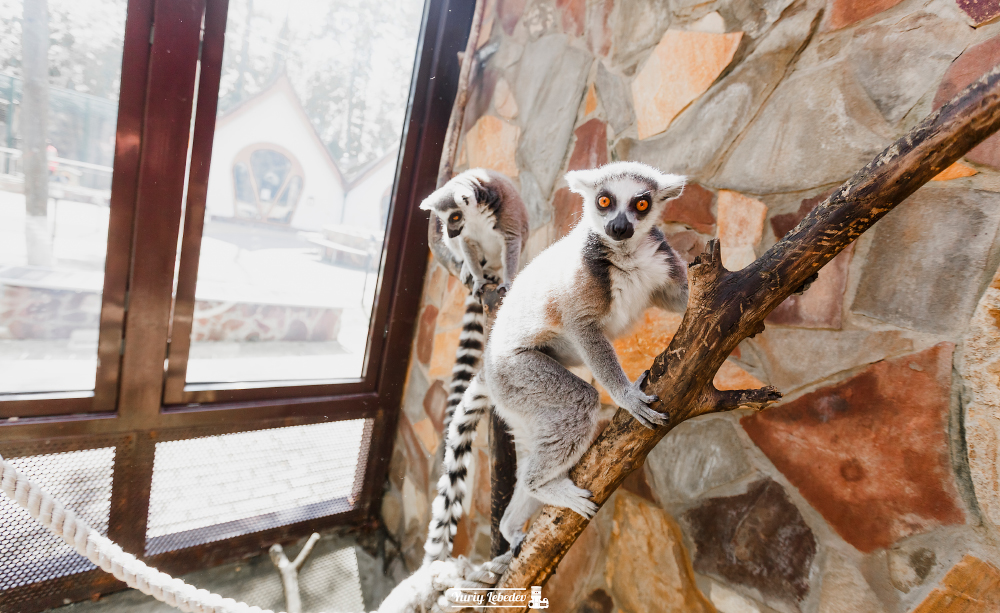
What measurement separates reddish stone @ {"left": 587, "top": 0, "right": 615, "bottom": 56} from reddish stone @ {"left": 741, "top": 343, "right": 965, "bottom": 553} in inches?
74.7

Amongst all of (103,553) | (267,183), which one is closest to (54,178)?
(267,183)

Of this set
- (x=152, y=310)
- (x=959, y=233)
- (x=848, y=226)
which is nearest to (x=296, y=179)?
(x=152, y=310)

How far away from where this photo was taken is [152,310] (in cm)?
245

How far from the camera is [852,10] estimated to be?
1.36 metres

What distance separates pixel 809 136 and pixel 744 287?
82 cm

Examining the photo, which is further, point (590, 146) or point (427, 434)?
point (427, 434)

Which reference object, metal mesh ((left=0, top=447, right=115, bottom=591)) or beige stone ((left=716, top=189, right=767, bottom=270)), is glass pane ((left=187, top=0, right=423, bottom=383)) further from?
beige stone ((left=716, top=189, right=767, bottom=270))

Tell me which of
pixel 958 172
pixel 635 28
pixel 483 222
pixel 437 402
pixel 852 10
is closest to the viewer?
pixel 958 172

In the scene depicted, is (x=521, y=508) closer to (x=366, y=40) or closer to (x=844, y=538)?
(x=844, y=538)

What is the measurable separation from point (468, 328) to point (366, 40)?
2.07 meters

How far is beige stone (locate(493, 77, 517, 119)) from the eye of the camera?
2768 millimetres

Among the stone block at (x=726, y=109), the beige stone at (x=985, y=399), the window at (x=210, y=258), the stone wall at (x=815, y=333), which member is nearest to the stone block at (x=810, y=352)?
the stone wall at (x=815, y=333)

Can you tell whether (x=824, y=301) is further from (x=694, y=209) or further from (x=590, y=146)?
(x=590, y=146)

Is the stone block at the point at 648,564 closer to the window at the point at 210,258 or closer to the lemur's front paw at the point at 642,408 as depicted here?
the lemur's front paw at the point at 642,408
